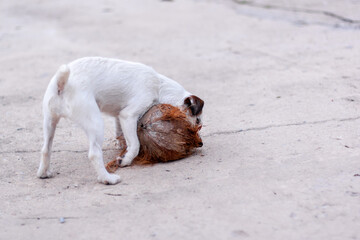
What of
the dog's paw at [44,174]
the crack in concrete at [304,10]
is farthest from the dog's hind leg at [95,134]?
the crack in concrete at [304,10]

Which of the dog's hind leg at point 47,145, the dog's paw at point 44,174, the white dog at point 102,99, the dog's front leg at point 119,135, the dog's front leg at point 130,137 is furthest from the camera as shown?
the dog's front leg at point 119,135

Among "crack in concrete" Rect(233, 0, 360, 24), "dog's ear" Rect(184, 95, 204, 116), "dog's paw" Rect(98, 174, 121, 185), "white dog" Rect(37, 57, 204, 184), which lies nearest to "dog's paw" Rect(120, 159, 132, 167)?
"white dog" Rect(37, 57, 204, 184)

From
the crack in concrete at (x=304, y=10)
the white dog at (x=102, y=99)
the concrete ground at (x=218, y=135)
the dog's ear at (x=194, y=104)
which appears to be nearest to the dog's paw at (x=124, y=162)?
the white dog at (x=102, y=99)

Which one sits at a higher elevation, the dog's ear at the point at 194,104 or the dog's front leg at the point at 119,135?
the dog's ear at the point at 194,104

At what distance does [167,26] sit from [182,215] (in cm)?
700

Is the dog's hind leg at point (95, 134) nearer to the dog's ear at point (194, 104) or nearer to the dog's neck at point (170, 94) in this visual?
the dog's neck at point (170, 94)

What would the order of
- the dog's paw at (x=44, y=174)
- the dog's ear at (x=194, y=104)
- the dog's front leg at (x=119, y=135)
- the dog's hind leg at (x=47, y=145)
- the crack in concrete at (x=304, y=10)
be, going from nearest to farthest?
the dog's hind leg at (x=47, y=145) < the dog's paw at (x=44, y=174) < the dog's ear at (x=194, y=104) < the dog's front leg at (x=119, y=135) < the crack in concrete at (x=304, y=10)

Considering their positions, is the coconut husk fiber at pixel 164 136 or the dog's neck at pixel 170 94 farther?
the dog's neck at pixel 170 94

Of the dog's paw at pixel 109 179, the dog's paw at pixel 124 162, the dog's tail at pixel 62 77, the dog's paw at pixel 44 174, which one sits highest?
the dog's tail at pixel 62 77

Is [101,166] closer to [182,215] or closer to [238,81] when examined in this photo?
[182,215]

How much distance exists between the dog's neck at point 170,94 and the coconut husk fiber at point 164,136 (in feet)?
0.42

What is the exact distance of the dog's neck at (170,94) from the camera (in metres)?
4.82

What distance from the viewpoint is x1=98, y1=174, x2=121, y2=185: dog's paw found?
420cm

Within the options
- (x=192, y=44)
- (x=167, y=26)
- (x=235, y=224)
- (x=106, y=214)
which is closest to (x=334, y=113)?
(x=235, y=224)
